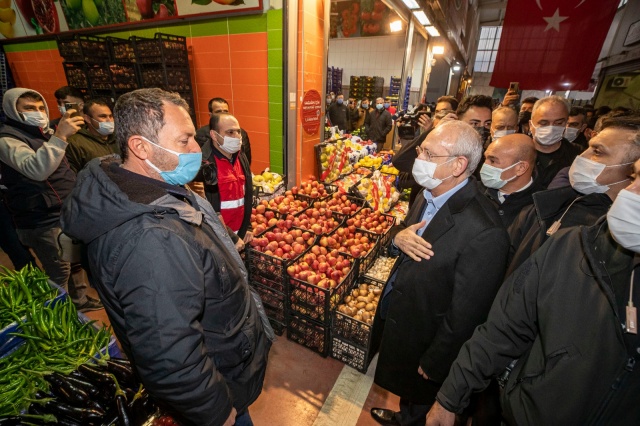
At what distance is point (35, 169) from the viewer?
2711 mm

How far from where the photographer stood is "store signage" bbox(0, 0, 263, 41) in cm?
496

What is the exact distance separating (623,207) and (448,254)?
2.59 feet

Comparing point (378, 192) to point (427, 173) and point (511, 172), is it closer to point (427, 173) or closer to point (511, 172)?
point (511, 172)

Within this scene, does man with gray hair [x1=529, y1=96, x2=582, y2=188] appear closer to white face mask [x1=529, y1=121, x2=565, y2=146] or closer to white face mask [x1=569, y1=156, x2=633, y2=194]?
white face mask [x1=529, y1=121, x2=565, y2=146]

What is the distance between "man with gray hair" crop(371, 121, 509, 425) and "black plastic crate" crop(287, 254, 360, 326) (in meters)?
0.78

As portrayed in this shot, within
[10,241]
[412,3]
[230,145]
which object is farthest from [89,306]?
[412,3]

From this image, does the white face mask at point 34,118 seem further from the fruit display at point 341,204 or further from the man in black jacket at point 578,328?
the man in black jacket at point 578,328

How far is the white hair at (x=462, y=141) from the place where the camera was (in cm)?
179

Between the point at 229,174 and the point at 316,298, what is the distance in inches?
66.7

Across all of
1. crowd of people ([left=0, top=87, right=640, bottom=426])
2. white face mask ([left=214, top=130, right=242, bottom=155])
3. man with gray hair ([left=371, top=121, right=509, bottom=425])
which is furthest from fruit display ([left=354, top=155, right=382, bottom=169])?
man with gray hair ([left=371, top=121, right=509, bottom=425])

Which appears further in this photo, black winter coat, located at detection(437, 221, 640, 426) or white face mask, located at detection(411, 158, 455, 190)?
white face mask, located at detection(411, 158, 455, 190)

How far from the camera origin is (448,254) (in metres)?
1.72

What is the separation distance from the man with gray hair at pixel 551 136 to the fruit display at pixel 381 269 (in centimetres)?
187

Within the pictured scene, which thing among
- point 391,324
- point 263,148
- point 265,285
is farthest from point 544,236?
point 263,148
